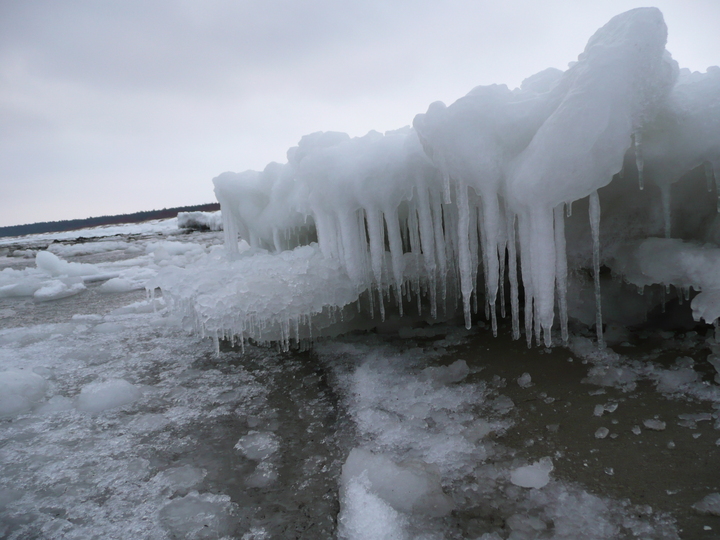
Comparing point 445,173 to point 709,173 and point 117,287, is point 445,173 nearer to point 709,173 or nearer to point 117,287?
point 709,173

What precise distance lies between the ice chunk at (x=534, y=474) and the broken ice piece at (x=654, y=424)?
1.81 ft

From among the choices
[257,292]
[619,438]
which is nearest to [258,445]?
[257,292]

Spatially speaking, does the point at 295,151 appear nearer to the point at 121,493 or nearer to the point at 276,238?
the point at 276,238

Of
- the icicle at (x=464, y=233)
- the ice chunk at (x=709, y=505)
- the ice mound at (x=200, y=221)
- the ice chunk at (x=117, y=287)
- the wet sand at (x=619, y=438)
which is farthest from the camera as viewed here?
the ice mound at (x=200, y=221)

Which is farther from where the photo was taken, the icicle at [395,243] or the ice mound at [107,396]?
the icicle at [395,243]

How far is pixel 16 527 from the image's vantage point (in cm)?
164

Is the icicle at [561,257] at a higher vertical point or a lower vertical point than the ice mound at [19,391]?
higher

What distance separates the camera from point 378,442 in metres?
2.07

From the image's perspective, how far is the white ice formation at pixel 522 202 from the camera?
207 cm

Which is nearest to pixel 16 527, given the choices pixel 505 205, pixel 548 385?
pixel 548 385

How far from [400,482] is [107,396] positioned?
6.85ft

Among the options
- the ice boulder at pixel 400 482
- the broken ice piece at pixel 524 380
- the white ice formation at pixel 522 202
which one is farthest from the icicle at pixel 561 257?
the ice boulder at pixel 400 482

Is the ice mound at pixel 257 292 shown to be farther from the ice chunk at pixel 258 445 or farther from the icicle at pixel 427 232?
the ice chunk at pixel 258 445

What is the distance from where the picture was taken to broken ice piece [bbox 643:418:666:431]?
6.23 feet
